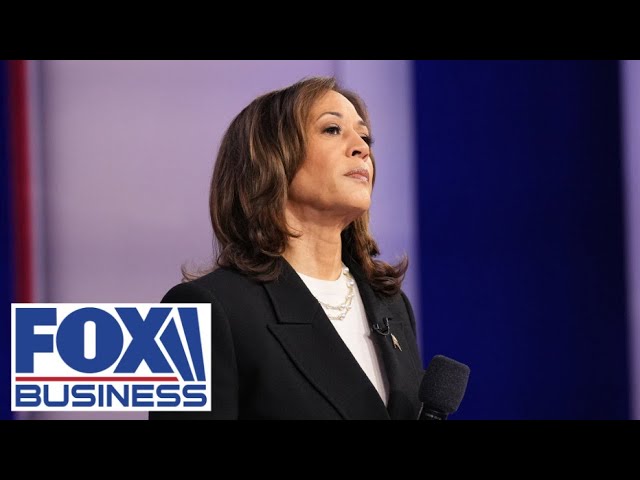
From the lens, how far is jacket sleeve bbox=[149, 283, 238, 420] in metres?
1.95

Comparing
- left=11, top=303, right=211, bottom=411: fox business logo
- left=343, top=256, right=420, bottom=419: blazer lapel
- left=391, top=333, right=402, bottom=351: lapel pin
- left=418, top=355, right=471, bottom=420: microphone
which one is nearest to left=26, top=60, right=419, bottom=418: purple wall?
left=11, top=303, right=211, bottom=411: fox business logo

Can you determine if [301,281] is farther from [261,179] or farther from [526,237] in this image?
[526,237]

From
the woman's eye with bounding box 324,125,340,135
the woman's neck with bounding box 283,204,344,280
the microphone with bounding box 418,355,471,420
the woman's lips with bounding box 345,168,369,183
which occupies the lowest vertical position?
the microphone with bounding box 418,355,471,420

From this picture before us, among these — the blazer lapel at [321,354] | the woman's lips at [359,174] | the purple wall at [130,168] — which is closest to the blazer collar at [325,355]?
the blazer lapel at [321,354]

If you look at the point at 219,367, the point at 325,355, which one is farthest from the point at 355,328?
the point at 219,367

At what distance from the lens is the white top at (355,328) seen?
2131mm

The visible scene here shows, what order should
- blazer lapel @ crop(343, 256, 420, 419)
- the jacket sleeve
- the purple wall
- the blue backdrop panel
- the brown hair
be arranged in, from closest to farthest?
1. the jacket sleeve
2. blazer lapel @ crop(343, 256, 420, 419)
3. the brown hair
4. the purple wall
5. the blue backdrop panel

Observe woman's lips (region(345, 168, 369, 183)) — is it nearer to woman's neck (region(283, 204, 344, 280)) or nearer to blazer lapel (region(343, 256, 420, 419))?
woman's neck (region(283, 204, 344, 280))

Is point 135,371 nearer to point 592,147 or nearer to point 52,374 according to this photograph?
point 52,374

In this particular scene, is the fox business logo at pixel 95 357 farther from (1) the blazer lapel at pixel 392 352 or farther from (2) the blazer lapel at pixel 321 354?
(1) the blazer lapel at pixel 392 352

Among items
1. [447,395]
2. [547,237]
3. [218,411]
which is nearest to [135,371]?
[218,411]

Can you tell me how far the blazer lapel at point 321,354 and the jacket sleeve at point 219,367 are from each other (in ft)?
0.39

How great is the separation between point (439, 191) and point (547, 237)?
0.46 metres

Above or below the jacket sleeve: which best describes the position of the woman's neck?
above
